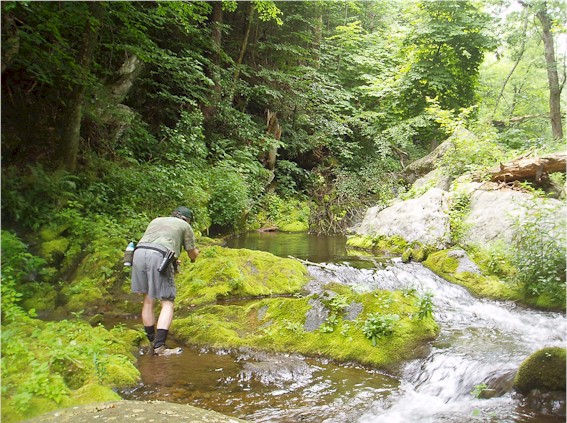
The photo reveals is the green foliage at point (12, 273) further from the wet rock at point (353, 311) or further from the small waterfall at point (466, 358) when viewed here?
the wet rock at point (353, 311)

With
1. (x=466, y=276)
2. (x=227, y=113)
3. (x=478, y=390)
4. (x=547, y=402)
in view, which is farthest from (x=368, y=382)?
(x=227, y=113)

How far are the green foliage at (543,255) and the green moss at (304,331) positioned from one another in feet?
7.13

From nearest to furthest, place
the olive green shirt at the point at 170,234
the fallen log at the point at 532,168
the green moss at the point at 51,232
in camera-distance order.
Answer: the olive green shirt at the point at 170,234 → the green moss at the point at 51,232 → the fallen log at the point at 532,168

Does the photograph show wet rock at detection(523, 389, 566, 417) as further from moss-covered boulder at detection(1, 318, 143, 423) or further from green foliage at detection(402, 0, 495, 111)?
green foliage at detection(402, 0, 495, 111)

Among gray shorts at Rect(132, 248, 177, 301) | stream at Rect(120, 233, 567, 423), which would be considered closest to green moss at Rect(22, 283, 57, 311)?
gray shorts at Rect(132, 248, 177, 301)

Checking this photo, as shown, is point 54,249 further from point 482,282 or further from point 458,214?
point 458,214

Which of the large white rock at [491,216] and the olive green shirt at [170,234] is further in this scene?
the large white rock at [491,216]

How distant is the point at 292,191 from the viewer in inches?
707

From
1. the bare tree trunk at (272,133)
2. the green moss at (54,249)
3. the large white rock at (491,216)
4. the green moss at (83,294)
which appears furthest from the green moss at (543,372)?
the bare tree trunk at (272,133)

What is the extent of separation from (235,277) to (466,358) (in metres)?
3.89

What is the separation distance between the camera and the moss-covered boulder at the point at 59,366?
2.78m

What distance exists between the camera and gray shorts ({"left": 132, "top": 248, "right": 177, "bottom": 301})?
16.3ft

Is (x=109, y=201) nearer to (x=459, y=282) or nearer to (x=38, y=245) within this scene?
(x=38, y=245)

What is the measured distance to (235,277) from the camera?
7.05m
